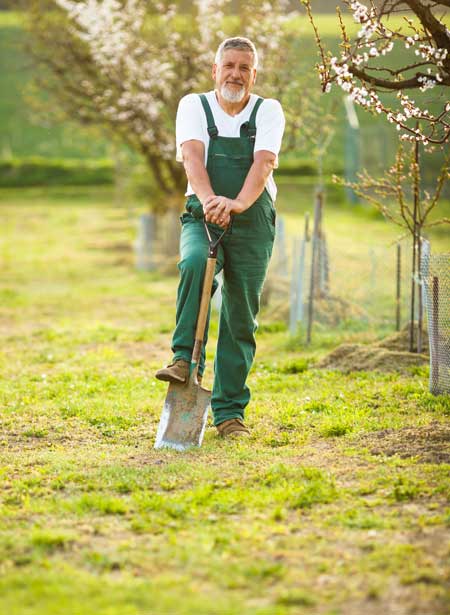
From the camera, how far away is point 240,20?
590 inches

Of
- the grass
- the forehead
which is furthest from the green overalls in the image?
the grass

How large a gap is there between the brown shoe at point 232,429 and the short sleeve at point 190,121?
1730 mm

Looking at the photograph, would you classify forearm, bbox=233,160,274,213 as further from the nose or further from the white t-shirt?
the nose

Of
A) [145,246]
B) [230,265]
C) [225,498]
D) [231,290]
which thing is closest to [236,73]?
[230,265]

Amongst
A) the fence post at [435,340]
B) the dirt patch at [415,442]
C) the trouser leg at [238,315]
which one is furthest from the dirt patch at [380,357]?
the trouser leg at [238,315]

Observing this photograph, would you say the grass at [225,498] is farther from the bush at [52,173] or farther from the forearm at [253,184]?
the bush at [52,173]

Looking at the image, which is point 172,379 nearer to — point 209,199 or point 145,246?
point 209,199

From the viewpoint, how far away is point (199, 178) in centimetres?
574

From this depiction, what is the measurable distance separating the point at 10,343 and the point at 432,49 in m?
6.35

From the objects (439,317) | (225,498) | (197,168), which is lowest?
(225,498)

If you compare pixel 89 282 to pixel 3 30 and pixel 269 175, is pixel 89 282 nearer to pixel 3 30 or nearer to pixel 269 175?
pixel 269 175

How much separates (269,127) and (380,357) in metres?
2.80

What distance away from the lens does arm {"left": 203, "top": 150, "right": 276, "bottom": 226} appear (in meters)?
5.63

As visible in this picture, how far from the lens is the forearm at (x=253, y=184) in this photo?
5711 millimetres
